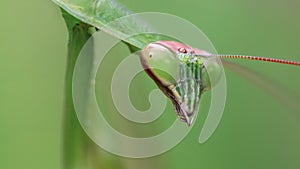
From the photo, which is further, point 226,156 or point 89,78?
point 226,156

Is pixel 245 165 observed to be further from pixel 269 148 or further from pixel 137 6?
pixel 137 6

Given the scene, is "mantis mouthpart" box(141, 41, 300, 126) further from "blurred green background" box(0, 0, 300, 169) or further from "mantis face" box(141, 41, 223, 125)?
"blurred green background" box(0, 0, 300, 169)

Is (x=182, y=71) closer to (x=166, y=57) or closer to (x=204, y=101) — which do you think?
(x=166, y=57)

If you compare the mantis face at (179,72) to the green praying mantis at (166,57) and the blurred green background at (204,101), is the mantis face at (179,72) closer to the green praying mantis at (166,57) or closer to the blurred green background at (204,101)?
the green praying mantis at (166,57)

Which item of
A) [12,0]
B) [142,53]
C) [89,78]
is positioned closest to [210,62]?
[142,53]

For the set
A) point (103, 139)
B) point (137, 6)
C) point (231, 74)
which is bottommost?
point (103, 139)

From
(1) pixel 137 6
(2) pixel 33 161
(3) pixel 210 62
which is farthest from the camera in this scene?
(1) pixel 137 6
